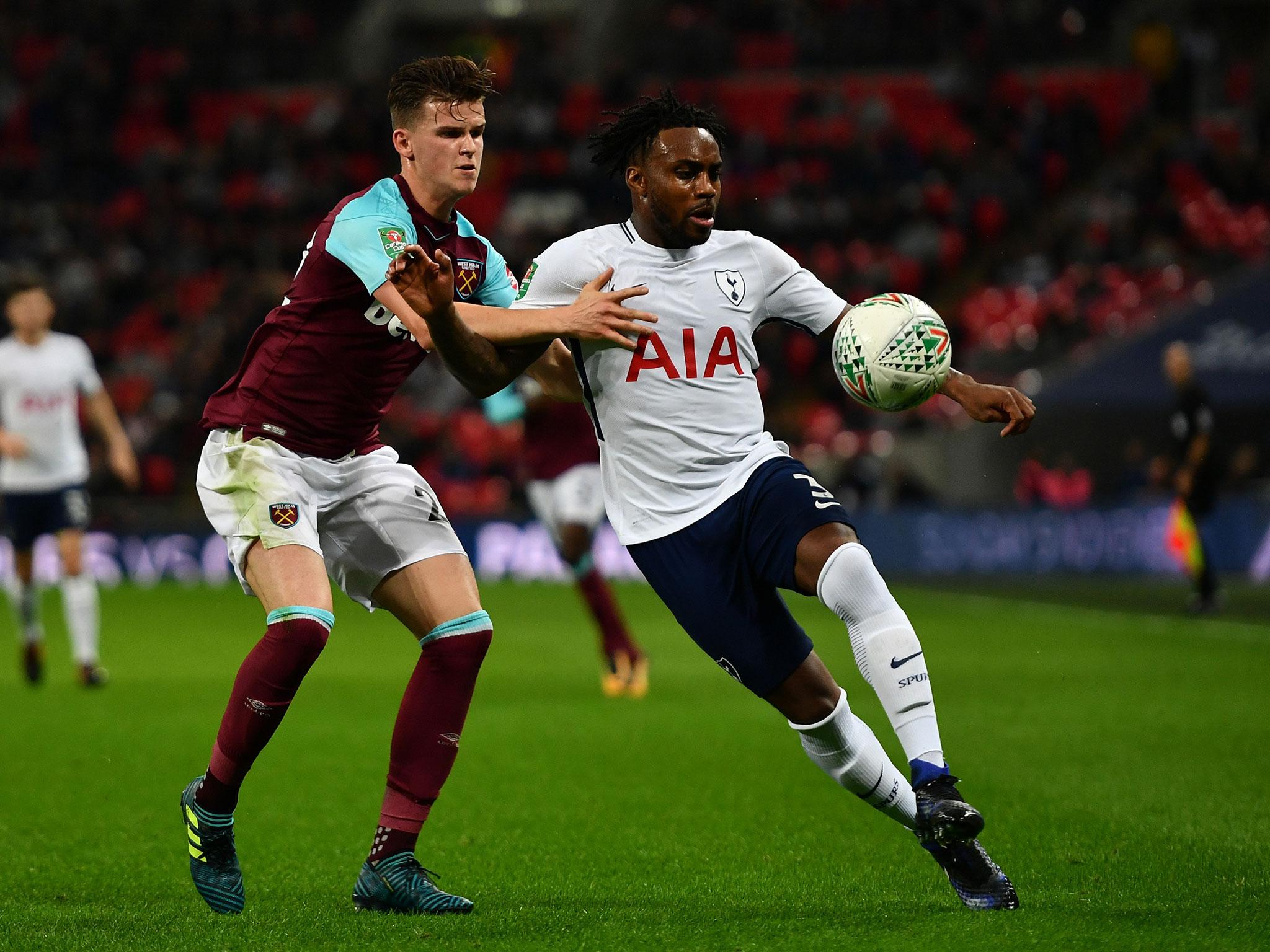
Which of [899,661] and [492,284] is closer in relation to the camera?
[899,661]

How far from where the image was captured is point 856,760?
188 inches

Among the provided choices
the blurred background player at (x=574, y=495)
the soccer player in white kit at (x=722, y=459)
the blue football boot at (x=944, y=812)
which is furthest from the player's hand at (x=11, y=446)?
the blue football boot at (x=944, y=812)

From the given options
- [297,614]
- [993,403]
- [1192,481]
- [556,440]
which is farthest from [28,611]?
[1192,481]

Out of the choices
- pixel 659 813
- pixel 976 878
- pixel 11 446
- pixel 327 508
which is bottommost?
pixel 659 813

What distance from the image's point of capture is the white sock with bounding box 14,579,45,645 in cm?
1107

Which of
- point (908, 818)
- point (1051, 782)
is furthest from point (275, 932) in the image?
point (1051, 782)

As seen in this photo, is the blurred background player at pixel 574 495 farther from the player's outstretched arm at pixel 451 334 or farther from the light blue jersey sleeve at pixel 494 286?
the player's outstretched arm at pixel 451 334

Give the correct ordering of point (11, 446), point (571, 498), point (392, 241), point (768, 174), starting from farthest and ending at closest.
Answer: point (768, 174) < point (571, 498) < point (11, 446) < point (392, 241)

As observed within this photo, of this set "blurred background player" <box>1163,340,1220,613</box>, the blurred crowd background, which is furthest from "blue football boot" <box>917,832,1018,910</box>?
the blurred crowd background

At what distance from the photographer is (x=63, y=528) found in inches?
436

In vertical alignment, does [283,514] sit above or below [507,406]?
above

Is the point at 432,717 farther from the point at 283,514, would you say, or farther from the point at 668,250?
the point at 668,250

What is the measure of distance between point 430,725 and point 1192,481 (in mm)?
12311

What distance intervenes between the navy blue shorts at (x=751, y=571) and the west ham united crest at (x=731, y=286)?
52 centimetres
